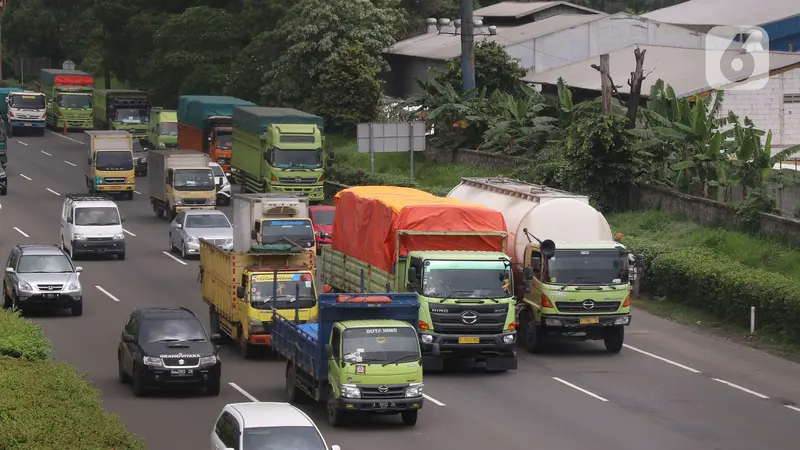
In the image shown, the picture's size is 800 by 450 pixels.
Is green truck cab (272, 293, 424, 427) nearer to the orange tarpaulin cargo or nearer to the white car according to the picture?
the white car

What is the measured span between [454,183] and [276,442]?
131 feet

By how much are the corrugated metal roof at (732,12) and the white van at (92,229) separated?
46717 mm

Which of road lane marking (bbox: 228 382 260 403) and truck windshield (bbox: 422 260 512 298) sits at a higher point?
truck windshield (bbox: 422 260 512 298)

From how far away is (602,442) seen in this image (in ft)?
80.8

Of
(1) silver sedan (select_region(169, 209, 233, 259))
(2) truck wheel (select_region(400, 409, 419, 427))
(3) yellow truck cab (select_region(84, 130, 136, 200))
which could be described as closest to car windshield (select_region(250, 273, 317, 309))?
(2) truck wheel (select_region(400, 409, 419, 427))

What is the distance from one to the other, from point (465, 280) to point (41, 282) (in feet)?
40.4

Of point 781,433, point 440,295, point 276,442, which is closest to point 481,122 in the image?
point 440,295

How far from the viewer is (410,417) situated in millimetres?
25578

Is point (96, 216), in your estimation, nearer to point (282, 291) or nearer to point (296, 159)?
point (296, 159)

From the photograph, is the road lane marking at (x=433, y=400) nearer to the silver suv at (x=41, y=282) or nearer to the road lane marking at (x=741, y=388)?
the road lane marking at (x=741, y=388)

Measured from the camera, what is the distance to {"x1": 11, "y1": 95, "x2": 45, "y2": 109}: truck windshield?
85.9m

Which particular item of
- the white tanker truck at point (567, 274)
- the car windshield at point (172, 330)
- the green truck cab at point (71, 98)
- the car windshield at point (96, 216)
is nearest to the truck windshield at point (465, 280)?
the white tanker truck at point (567, 274)

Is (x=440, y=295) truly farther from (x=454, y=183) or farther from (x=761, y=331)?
(x=454, y=183)

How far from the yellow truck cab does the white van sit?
1319 centimetres
